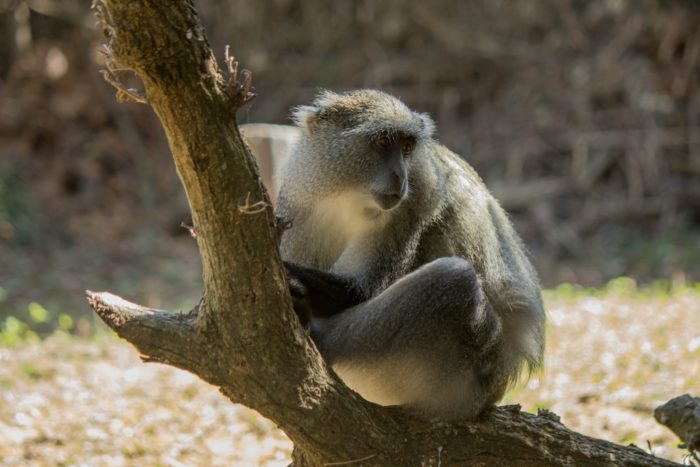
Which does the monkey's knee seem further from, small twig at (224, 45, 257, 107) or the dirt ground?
small twig at (224, 45, 257, 107)

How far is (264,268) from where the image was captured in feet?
9.87

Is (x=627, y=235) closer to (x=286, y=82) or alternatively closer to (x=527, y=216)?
(x=527, y=216)

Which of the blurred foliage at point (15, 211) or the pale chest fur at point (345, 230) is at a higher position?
the blurred foliage at point (15, 211)

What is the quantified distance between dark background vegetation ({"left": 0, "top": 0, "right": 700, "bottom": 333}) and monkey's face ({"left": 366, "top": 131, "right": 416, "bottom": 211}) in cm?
665

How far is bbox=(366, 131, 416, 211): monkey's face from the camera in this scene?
Result: 3.82 metres

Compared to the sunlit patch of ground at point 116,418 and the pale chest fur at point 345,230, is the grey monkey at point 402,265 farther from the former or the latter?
the sunlit patch of ground at point 116,418

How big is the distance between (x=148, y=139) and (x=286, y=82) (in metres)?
2.19

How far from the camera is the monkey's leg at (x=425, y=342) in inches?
140

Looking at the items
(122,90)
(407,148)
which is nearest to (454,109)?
(407,148)

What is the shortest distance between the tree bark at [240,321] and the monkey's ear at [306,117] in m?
1.38

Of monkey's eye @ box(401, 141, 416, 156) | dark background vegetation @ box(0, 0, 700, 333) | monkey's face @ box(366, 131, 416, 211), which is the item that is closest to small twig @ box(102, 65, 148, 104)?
monkey's face @ box(366, 131, 416, 211)

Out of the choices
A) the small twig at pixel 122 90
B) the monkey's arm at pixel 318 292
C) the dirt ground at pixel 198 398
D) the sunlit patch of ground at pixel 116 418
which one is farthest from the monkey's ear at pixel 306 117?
the sunlit patch of ground at pixel 116 418

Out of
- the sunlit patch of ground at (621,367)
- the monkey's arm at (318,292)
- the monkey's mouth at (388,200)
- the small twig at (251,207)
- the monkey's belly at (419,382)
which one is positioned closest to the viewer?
the small twig at (251,207)

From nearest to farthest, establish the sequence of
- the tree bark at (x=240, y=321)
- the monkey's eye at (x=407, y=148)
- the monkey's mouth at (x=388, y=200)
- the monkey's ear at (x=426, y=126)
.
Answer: the tree bark at (x=240, y=321), the monkey's mouth at (x=388, y=200), the monkey's eye at (x=407, y=148), the monkey's ear at (x=426, y=126)
